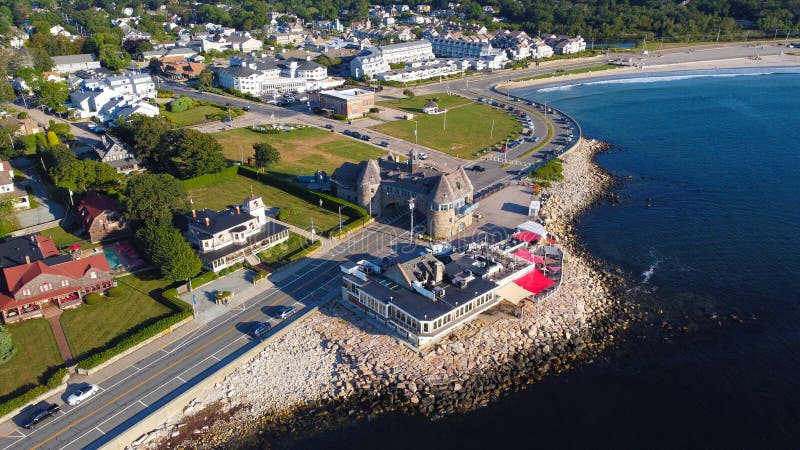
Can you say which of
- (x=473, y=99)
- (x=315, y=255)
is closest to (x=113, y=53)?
(x=473, y=99)

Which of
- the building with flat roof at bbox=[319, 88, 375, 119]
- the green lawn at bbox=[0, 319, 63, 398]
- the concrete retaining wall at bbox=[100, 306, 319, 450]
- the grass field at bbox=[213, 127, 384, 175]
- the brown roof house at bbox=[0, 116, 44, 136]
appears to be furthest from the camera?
the building with flat roof at bbox=[319, 88, 375, 119]

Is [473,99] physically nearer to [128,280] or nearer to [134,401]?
[128,280]

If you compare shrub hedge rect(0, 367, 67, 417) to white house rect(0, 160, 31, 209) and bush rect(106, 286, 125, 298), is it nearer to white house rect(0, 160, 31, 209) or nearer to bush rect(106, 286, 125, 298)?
bush rect(106, 286, 125, 298)

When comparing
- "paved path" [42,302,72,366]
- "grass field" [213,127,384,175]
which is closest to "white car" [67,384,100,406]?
"paved path" [42,302,72,366]

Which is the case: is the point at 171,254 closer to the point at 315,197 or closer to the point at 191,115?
the point at 315,197

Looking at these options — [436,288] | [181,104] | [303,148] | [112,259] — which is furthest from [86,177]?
[436,288]

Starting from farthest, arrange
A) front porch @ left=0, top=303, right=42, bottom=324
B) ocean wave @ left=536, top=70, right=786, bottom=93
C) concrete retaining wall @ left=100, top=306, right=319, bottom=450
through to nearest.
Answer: ocean wave @ left=536, top=70, right=786, bottom=93 < front porch @ left=0, top=303, right=42, bottom=324 < concrete retaining wall @ left=100, top=306, right=319, bottom=450

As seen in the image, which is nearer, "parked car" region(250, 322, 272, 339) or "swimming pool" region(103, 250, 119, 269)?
"parked car" region(250, 322, 272, 339)
